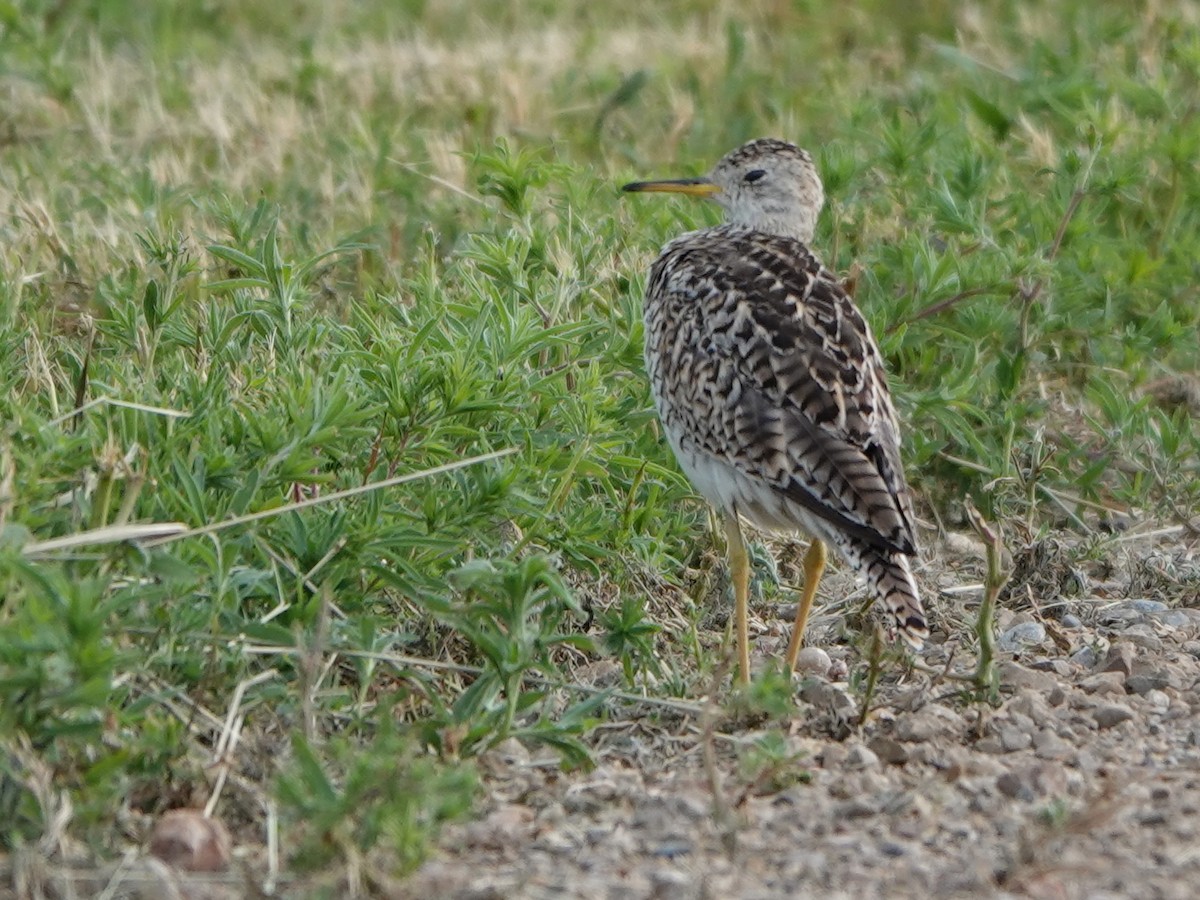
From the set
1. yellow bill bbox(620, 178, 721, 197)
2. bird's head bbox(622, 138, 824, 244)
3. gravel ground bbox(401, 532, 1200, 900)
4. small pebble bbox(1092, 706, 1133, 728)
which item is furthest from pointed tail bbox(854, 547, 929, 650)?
yellow bill bbox(620, 178, 721, 197)

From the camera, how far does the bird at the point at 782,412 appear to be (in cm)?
500

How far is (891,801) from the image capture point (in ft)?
14.1

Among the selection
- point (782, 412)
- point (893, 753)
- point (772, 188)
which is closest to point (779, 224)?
point (772, 188)

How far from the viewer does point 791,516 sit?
5254mm

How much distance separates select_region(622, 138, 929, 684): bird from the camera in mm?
5004

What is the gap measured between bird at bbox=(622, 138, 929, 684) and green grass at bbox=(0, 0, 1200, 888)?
0.73ft

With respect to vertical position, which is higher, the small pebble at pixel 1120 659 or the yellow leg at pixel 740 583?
the yellow leg at pixel 740 583

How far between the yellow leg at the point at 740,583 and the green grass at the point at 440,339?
0.46ft

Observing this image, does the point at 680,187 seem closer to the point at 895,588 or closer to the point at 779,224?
the point at 779,224

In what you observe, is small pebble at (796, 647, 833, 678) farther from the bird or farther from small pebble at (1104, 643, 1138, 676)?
small pebble at (1104, 643, 1138, 676)

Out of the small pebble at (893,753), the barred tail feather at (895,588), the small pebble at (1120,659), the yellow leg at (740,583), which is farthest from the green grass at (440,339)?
the small pebble at (1120,659)

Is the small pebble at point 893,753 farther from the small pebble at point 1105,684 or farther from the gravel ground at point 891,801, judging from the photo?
the small pebble at point 1105,684

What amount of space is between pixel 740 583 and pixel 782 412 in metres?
0.51

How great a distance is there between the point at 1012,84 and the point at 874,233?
7.74 feet
